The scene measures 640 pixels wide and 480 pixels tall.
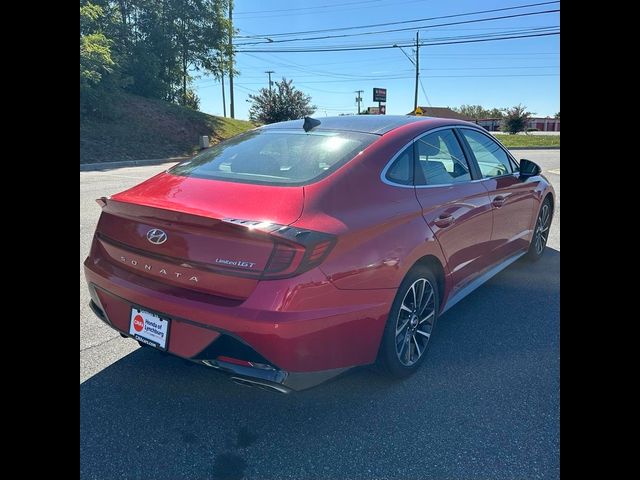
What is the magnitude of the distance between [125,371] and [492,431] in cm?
216

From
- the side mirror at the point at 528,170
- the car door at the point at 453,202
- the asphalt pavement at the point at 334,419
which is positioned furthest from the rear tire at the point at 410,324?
the side mirror at the point at 528,170

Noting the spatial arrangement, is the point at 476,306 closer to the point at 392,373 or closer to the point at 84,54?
the point at 392,373

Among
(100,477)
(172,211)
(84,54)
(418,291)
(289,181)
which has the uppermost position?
(84,54)

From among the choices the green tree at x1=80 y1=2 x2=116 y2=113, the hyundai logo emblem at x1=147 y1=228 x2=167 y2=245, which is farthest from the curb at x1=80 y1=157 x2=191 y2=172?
the hyundai logo emblem at x1=147 y1=228 x2=167 y2=245

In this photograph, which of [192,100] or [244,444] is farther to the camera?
[192,100]

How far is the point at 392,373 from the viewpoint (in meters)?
2.67

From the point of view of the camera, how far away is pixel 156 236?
235 cm

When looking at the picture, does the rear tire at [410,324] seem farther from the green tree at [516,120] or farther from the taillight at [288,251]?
the green tree at [516,120]

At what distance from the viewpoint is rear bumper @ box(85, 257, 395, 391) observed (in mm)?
2043

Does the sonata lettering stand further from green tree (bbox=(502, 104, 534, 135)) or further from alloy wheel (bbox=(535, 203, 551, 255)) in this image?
green tree (bbox=(502, 104, 534, 135))

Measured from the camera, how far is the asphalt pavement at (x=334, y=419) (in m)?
2.13

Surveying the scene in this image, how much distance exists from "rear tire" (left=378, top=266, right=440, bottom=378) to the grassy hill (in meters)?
16.4
